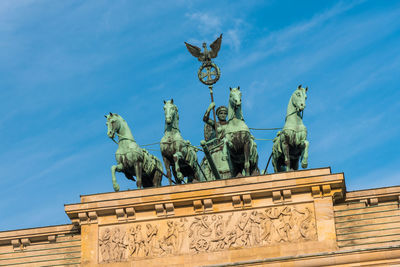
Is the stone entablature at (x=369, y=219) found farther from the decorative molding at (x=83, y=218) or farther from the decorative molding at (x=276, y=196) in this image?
the decorative molding at (x=83, y=218)

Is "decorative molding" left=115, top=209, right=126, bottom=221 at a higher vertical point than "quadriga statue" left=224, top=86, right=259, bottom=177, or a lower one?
lower

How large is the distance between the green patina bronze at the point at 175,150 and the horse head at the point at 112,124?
59.3 inches

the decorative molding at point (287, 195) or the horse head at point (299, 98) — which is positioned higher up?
the horse head at point (299, 98)

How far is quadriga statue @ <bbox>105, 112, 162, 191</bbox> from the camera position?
34.4 meters

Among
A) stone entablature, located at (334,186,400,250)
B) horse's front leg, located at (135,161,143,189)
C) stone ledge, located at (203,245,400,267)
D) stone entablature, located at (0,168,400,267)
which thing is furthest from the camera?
horse's front leg, located at (135,161,143,189)

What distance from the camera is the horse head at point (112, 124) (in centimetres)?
3478

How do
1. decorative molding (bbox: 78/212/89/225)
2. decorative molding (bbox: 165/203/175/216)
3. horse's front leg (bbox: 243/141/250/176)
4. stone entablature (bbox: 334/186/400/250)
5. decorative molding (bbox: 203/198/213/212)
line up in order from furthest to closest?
horse's front leg (bbox: 243/141/250/176) < decorative molding (bbox: 78/212/89/225) < decorative molding (bbox: 165/203/175/216) < decorative molding (bbox: 203/198/213/212) < stone entablature (bbox: 334/186/400/250)

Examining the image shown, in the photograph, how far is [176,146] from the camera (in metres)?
34.3

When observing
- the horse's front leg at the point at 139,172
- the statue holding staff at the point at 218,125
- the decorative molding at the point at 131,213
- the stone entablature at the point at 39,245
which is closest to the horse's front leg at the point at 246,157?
the horse's front leg at the point at 139,172

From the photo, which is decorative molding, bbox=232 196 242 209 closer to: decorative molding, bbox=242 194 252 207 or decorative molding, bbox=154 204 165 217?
decorative molding, bbox=242 194 252 207

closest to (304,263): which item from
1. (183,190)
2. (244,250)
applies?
(244,250)

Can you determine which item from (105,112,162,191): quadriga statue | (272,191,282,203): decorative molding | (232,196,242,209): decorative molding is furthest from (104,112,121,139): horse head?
(272,191,282,203): decorative molding

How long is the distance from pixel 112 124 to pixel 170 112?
1.94 m

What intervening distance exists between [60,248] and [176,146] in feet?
15.3
